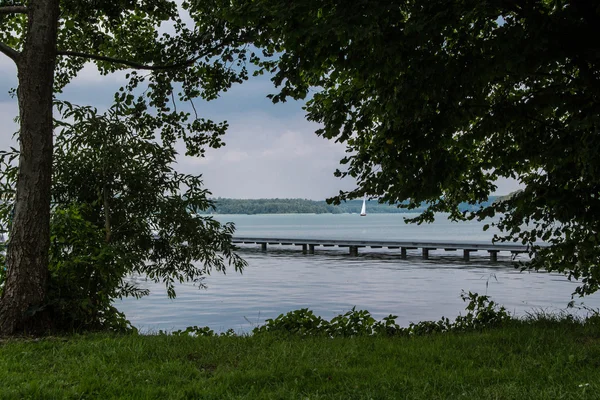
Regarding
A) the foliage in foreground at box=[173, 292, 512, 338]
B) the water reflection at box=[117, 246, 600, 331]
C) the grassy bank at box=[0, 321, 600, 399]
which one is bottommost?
the water reflection at box=[117, 246, 600, 331]

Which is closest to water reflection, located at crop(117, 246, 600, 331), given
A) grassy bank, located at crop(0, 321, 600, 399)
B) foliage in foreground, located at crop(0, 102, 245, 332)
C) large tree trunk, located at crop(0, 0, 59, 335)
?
foliage in foreground, located at crop(0, 102, 245, 332)

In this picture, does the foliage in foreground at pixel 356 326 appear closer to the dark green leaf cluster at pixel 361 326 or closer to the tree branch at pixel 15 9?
the dark green leaf cluster at pixel 361 326

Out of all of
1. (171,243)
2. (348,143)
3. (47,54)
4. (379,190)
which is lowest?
(171,243)

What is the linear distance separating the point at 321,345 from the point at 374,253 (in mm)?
39653

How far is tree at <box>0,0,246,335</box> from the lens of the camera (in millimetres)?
8016

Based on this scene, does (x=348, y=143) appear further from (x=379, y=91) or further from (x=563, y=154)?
(x=563, y=154)

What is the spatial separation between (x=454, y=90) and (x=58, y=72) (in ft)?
31.0

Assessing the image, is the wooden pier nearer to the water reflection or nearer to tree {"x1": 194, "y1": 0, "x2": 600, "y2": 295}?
the water reflection

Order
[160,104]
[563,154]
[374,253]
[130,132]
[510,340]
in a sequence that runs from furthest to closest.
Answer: [374,253], [160,104], [130,132], [563,154], [510,340]

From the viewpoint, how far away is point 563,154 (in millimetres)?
8117

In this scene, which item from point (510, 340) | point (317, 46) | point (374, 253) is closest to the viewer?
point (317, 46)

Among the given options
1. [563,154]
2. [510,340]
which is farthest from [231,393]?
[563,154]

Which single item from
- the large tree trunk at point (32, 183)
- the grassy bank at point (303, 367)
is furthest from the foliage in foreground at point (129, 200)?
the grassy bank at point (303, 367)

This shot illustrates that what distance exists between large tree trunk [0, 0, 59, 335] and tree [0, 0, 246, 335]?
0.01 meters
